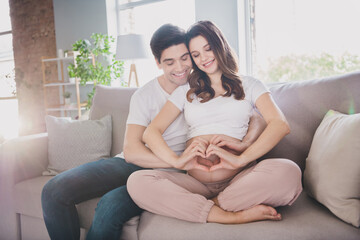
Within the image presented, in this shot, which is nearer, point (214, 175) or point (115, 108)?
point (214, 175)

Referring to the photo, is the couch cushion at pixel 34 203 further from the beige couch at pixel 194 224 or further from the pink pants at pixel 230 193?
the pink pants at pixel 230 193

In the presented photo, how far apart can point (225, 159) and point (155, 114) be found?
0.53m

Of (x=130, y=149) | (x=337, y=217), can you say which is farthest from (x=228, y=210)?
(x=130, y=149)

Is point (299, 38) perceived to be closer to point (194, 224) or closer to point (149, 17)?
point (149, 17)

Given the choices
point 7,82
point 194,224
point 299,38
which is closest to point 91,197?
point 194,224

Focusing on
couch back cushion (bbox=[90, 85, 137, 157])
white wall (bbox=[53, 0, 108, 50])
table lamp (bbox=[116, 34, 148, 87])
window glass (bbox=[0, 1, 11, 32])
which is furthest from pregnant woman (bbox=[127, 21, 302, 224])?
window glass (bbox=[0, 1, 11, 32])

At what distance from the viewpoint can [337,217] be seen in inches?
42.0

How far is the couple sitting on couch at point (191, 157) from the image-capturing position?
1.10 metres

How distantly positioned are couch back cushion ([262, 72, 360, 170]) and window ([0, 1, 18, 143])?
6129mm

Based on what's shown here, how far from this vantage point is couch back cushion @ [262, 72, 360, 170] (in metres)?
1.37

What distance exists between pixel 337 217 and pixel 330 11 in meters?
3.05

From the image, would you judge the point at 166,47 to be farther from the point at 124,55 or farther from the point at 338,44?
the point at 338,44

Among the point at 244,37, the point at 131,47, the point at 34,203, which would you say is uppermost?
the point at 244,37

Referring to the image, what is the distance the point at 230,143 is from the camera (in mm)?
1278
